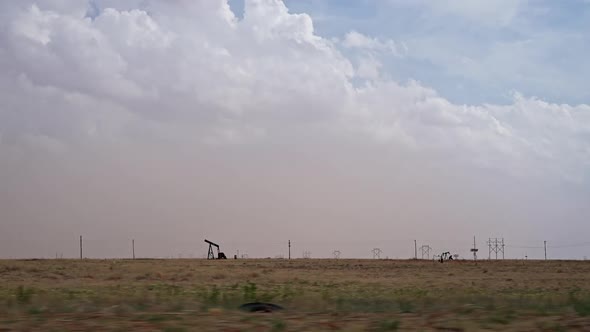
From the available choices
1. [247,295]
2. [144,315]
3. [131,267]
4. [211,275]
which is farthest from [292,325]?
[131,267]

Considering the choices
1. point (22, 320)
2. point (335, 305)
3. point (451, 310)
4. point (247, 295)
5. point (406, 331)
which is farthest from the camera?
point (247, 295)

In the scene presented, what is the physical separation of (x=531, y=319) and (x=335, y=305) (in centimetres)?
547

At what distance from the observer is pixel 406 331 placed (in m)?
12.7

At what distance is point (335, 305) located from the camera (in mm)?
18078

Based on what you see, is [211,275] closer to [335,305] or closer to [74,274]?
[74,274]

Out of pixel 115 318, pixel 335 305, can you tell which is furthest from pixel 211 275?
pixel 115 318

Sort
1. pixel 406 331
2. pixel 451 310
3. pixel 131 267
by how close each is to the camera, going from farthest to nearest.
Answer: pixel 131 267 → pixel 451 310 → pixel 406 331

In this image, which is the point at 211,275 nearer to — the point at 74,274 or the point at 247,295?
the point at 74,274

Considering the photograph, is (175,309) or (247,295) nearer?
(175,309)

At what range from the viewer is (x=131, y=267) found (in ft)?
202

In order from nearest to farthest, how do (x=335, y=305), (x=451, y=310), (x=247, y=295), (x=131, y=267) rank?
1. (x=451, y=310)
2. (x=335, y=305)
3. (x=247, y=295)
4. (x=131, y=267)

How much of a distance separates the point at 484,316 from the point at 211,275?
41.3 metres

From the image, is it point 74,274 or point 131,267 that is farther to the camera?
point 131,267

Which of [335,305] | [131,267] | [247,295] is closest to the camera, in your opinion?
[335,305]
